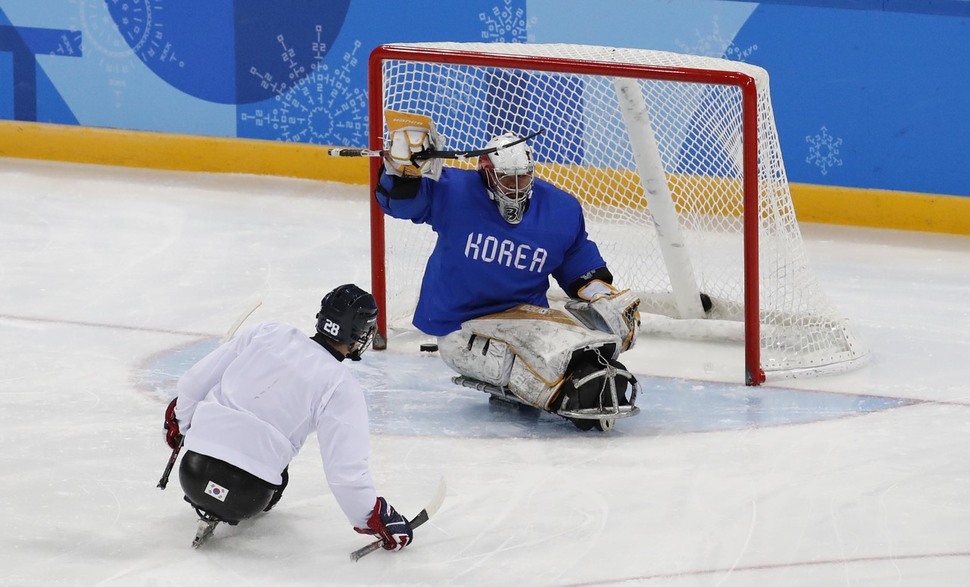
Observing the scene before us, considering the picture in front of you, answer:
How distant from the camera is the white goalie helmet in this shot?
14.3 ft

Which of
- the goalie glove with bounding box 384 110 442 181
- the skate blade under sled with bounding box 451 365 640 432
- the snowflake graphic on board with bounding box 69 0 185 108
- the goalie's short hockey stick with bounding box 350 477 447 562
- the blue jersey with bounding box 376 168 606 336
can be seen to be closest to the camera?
the goalie's short hockey stick with bounding box 350 477 447 562

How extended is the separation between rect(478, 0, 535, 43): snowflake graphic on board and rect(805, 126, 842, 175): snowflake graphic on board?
1.34 meters

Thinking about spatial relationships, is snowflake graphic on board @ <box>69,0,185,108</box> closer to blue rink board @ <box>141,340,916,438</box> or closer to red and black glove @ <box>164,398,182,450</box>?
blue rink board @ <box>141,340,916,438</box>

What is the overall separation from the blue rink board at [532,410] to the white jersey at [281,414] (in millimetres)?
1045

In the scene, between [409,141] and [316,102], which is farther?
[316,102]

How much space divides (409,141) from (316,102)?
3347 mm

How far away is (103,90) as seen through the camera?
7973mm

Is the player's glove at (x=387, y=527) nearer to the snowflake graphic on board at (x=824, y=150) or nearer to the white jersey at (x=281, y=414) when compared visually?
the white jersey at (x=281, y=414)

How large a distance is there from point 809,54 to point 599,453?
10.2 feet

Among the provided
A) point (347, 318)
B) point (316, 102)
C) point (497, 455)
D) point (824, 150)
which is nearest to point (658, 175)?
point (497, 455)

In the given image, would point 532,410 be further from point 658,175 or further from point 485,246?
point 658,175

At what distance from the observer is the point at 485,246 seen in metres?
4.44

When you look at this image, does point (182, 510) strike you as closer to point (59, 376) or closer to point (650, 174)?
point (59, 376)

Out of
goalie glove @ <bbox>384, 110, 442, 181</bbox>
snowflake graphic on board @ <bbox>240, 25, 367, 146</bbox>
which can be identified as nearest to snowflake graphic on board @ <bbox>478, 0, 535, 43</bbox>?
snowflake graphic on board @ <bbox>240, 25, 367, 146</bbox>
